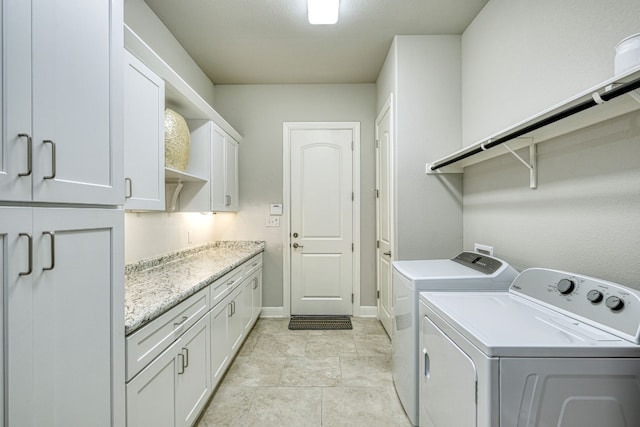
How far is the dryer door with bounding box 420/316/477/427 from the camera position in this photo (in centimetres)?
109

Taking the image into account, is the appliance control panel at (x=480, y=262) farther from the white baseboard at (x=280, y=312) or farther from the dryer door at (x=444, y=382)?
the white baseboard at (x=280, y=312)

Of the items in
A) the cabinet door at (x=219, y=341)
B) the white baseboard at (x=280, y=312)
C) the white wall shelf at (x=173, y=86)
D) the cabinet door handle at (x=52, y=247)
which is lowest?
the white baseboard at (x=280, y=312)

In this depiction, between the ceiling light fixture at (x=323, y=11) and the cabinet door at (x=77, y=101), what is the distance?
4.73 feet

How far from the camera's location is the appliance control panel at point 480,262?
5.73ft

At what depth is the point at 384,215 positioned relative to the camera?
3.13m

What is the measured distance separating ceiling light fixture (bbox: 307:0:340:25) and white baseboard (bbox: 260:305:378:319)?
2.90 metres

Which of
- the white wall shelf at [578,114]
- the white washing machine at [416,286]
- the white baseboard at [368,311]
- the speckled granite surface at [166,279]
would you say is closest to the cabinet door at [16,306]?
the speckled granite surface at [166,279]

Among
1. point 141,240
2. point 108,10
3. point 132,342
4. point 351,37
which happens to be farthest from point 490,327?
point 351,37

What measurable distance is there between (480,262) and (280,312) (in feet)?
7.93

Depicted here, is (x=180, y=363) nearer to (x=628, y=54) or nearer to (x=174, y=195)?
(x=174, y=195)

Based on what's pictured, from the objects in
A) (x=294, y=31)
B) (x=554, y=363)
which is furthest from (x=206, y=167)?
(x=554, y=363)

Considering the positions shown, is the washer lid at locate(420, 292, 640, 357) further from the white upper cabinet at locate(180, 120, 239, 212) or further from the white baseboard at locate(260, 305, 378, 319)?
the white baseboard at locate(260, 305, 378, 319)

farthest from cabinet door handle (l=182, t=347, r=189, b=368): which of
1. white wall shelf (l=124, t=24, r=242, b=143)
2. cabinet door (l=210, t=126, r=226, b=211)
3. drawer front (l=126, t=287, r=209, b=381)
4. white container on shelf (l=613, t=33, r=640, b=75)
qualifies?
white container on shelf (l=613, t=33, r=640, b=75)

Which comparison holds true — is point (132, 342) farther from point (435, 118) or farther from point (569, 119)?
point (435, 118)
